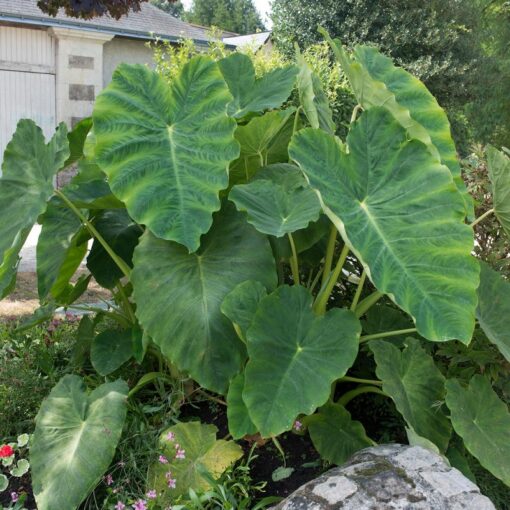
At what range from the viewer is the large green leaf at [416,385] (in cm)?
209

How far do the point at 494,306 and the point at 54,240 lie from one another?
1578 mm

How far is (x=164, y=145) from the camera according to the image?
2164 mm

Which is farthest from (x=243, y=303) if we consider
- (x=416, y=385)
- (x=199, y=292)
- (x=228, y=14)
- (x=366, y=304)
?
(x=228, y=14)

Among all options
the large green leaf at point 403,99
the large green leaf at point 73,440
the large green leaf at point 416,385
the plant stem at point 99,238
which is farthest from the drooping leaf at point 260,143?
the large green leaf at point 73,440

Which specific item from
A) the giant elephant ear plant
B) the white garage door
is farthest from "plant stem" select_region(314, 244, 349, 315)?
the white garage door

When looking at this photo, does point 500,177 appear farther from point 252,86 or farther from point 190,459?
point 190,459

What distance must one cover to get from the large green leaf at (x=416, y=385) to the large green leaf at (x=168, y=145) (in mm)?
697

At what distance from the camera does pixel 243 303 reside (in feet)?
6.70

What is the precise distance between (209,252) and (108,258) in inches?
23.5

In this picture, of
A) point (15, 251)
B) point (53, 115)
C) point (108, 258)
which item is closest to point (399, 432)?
point (108, 258)

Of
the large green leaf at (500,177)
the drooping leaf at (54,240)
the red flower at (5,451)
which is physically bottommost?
the red flower at (5,451)

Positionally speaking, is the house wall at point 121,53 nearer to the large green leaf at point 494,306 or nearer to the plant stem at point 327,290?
the plant stem at point 327,290

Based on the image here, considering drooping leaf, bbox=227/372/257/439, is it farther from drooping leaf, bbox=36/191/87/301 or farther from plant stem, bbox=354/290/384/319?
drooping leaf, bbox=36/191/87/301

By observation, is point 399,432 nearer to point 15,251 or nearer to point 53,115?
point 15,251
